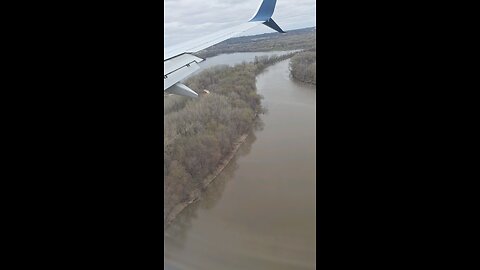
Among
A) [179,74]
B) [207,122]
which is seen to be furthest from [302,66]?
[179,74]

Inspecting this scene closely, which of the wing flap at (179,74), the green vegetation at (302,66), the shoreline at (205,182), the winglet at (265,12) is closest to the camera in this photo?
the wing flap at (179,74)

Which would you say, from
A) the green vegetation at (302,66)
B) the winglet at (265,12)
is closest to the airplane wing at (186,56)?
the winglet at (265,12)

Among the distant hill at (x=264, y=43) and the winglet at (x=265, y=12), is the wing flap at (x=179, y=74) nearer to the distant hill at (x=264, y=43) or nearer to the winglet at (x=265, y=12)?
A: the distant hill at (x=264, y=43)

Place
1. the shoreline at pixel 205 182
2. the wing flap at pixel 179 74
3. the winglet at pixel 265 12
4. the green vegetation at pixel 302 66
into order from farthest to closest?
the winglet at pixel 265 12 < the green vegetation at pixel 302 66 < the shoreline at pixel 205 182 < the wing flap at pixel 179 74

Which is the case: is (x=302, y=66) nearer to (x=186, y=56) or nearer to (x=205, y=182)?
(x=186, y=56)

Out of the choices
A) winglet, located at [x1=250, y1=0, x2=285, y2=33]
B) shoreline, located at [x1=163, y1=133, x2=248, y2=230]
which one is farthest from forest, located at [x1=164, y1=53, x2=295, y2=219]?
winglet, located at [x1=250, y1=0, x2=285, y2=33]
